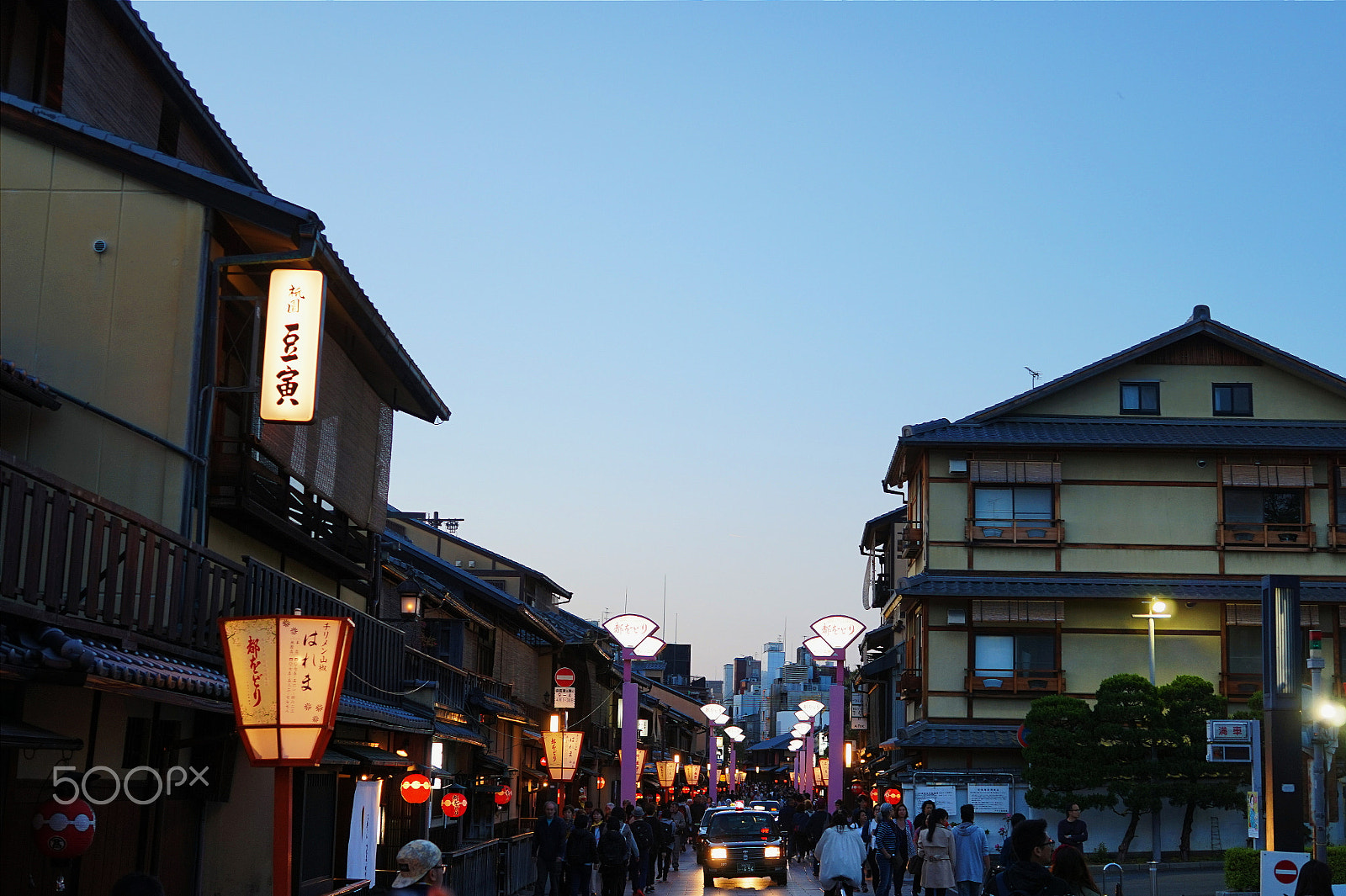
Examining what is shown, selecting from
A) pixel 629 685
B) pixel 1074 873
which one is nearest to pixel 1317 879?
pixel 1074 873

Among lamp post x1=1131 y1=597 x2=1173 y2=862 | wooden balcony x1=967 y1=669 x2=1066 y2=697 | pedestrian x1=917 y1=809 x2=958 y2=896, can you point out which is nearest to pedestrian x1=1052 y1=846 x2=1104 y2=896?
pedestrian x1=917 y1=809 x2=958 y2=896

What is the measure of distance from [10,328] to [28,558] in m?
5.31

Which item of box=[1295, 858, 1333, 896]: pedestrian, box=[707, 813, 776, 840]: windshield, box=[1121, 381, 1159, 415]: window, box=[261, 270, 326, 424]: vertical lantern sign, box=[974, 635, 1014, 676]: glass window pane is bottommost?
box=[707, 813, 776, 840]: windshield

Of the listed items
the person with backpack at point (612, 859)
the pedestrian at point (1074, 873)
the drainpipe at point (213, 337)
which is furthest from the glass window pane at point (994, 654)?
the pedestrian at point (1074, 873)

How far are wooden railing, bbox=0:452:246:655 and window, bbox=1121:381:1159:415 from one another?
31.2m

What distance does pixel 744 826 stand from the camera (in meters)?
33.2

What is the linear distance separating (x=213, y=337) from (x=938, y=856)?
13.0 metres

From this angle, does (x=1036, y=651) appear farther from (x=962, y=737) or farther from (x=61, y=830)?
(x=61, y=830)

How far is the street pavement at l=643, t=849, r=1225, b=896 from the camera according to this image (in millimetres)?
27234

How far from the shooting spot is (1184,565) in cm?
3888

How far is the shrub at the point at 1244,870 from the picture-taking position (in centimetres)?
2255

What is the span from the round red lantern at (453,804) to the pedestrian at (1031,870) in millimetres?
17097

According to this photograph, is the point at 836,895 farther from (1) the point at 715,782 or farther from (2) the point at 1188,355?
(1) the point at 715,782

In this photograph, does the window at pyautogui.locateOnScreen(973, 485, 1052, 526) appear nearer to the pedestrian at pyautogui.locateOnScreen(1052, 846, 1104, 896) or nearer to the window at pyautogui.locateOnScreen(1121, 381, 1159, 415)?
the window at pyautogui.locateOnScreen(1121, 381, 1159, 415)
